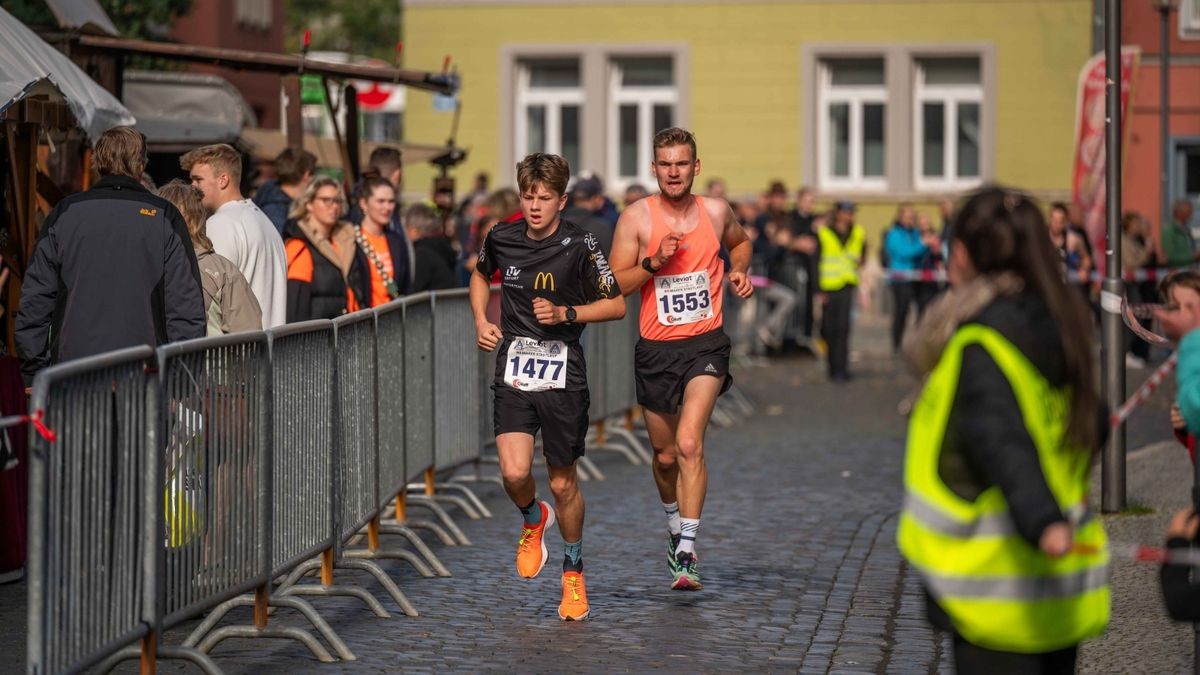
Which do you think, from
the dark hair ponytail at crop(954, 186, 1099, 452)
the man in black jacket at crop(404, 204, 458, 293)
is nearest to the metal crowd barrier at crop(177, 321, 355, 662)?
the dark hair ponytail at crop(954, 186, 1099, 452)

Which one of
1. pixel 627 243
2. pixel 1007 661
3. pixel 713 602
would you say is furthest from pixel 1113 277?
pixel 1007 661

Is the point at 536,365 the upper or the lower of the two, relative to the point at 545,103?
lower

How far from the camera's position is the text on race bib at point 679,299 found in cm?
922

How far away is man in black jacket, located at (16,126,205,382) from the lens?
27.8 ft

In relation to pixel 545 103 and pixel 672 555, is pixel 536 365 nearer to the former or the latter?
pixel 672 555

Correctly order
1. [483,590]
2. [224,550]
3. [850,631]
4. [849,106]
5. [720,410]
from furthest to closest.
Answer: [849,106] < [720,410] < [483,590] < [850,631] < [224,550]

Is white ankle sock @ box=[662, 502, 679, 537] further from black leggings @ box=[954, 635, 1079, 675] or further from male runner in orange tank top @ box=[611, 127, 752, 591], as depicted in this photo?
black leggings @ box=[954, 635, 1079, 675]

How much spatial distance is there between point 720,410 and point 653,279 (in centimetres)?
897

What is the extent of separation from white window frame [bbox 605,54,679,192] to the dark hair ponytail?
30.1 metres

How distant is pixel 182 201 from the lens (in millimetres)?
9289

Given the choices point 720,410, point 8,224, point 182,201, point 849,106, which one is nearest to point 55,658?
point 182,201

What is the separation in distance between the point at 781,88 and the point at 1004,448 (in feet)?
98.0

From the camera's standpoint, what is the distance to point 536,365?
847 cm

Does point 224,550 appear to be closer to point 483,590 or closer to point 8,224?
point 483,590
